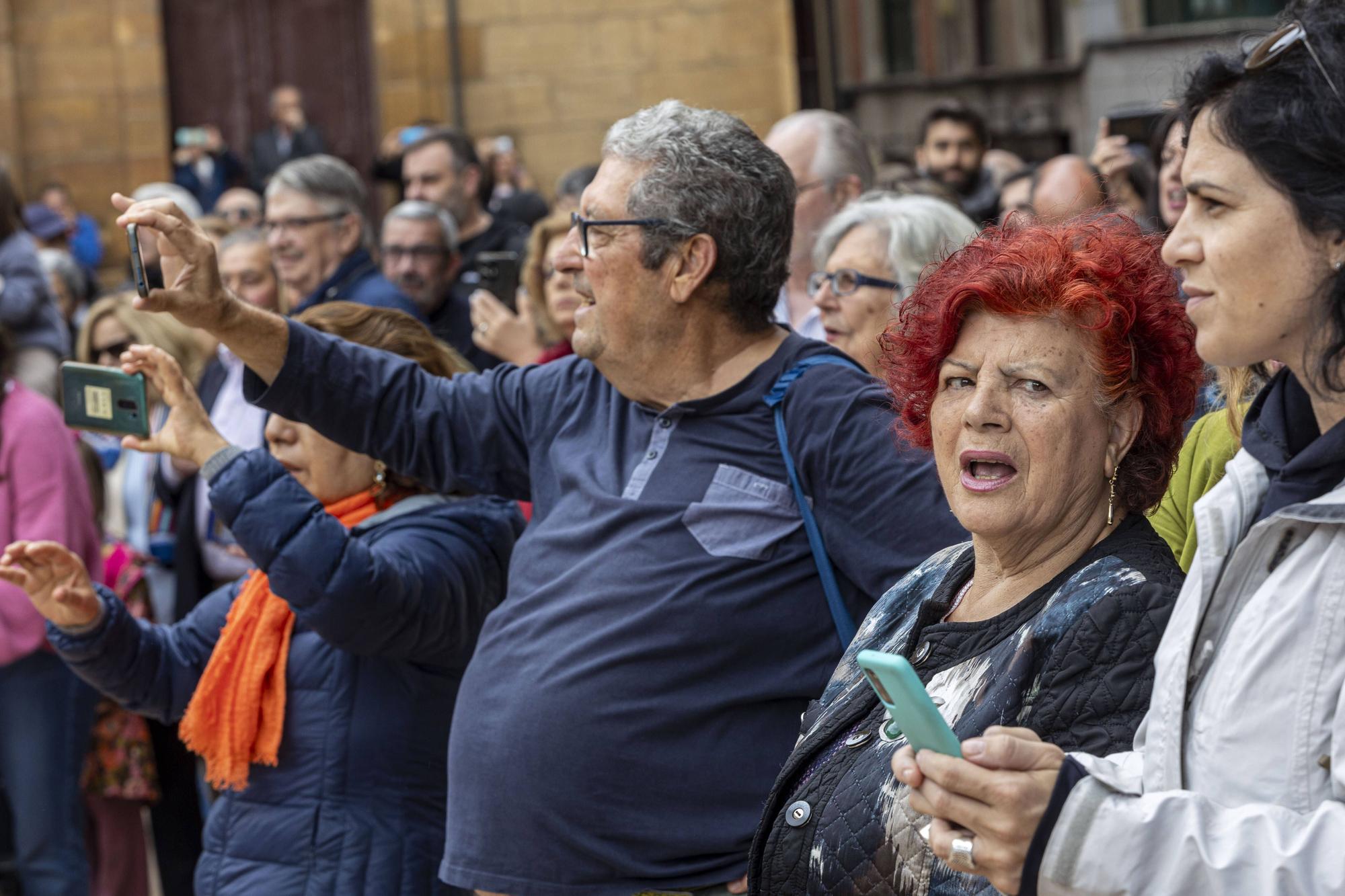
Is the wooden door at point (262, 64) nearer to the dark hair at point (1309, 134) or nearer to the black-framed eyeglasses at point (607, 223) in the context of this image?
the black-framed eyeglasses at point (607, 223)

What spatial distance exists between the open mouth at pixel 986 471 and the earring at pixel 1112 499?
0.47 ft

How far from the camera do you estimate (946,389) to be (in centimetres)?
253

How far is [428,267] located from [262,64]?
32.8 feet

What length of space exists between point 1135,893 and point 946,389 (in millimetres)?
981

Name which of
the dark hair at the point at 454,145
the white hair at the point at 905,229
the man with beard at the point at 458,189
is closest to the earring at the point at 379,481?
the white hair at the point at 905,229

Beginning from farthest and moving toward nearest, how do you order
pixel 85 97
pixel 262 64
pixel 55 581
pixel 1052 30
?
pixel 1052 30 < pixel 262 64 < pixel 85 97 < pixel 55 581

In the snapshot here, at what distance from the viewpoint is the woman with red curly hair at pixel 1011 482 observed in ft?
7.46

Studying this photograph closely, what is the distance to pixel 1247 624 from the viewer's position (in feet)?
5.78

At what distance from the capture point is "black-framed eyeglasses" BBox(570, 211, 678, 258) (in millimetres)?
3158

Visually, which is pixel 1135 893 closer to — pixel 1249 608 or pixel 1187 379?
pixel 1249 608

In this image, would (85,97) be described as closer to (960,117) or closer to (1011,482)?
(960,117)

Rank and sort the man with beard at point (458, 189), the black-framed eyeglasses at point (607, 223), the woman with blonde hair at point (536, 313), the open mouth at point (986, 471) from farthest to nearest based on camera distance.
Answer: the man with beard at point (458, 189), the woman with blonde hair at point (536, 313), the black-framed eyeglasses at point (607, 223), the open mouth at point (986, 471)

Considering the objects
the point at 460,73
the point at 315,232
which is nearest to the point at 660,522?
the point at 315,232

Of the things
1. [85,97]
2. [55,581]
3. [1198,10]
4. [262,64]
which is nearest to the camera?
[55,581]
